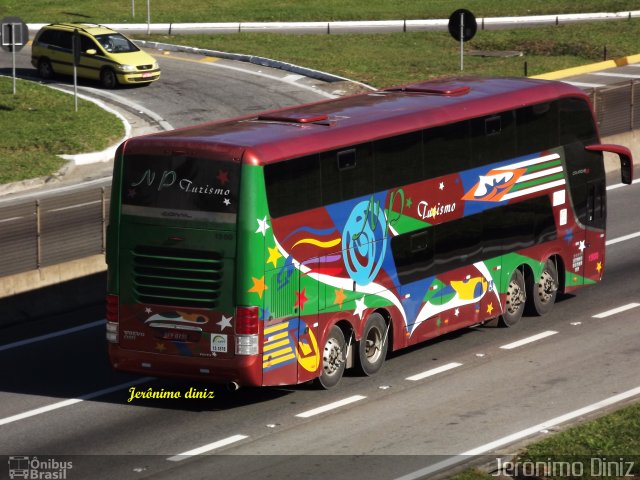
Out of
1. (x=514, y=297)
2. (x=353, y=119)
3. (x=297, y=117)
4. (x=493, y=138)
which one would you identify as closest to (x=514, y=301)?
(x=514, y=297)

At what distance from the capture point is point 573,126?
23.9 m


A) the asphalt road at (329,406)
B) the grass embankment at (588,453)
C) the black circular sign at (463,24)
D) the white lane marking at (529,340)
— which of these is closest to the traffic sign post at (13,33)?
the black circular sign at (463,24)

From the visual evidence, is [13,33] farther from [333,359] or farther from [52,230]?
[333,359]

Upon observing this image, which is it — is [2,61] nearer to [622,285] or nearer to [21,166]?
[21,166]

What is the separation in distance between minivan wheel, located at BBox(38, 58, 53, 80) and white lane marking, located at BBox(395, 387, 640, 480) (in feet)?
105

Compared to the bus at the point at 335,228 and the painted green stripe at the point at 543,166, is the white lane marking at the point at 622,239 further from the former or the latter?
the painted green stripe at the point at 543,166

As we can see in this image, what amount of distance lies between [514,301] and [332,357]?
471 cm

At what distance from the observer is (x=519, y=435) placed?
687 inches

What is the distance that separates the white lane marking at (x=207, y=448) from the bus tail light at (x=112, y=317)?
239 cm

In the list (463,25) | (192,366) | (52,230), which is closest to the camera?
(192,366)

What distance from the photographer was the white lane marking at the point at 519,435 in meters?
16.1

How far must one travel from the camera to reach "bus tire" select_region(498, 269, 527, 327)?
910 inches

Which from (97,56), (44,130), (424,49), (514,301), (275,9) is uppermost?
(275,9)

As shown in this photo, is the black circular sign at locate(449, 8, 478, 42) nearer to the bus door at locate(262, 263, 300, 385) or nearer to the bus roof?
the bus roof
